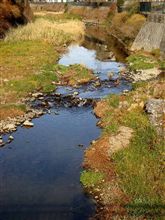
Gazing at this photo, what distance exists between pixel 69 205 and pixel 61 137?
743cm

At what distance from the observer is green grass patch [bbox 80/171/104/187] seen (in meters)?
18.2

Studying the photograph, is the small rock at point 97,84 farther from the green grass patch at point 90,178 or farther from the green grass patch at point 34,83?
the green grass patch at point 90,178

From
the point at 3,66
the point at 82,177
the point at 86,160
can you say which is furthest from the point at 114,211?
the point at 3,66

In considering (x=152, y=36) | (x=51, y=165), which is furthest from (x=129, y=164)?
(x=152, y=36)

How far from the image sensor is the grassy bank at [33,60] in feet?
106

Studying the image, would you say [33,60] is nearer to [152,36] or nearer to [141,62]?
[141,62]

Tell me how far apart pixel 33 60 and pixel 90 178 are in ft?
86.7

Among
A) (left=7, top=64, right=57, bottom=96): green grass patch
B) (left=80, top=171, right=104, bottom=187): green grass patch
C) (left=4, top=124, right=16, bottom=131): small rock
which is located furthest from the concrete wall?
(left=80, top=171, right=104, bottom=187): green grass patch

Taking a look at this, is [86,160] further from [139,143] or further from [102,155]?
[139,143]

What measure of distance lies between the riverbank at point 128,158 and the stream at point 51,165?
2.29 feet

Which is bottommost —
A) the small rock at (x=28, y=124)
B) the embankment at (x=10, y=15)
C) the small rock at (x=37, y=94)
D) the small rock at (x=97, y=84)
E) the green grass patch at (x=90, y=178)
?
the small rock at (x=97, y=84)

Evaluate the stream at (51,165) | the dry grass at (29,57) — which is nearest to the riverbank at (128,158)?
the stream at (51,165)

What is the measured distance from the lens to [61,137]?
2370 centimetres

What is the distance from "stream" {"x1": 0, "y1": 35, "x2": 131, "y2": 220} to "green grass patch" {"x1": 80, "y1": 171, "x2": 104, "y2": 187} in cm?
28
